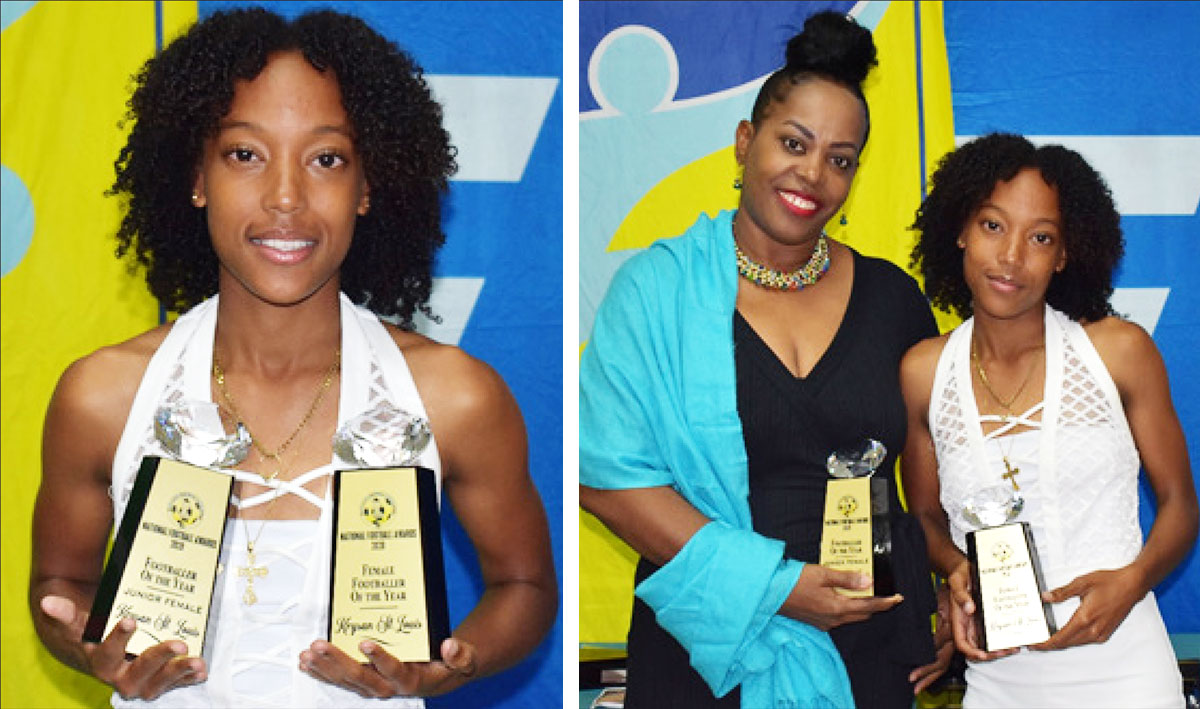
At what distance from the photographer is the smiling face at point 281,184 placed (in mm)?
2068

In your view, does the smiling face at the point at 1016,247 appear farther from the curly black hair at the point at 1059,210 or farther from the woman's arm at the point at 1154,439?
the woman's arm at the point at 1154,439

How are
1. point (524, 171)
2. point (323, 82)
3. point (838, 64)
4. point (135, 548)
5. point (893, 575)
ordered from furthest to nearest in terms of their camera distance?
1. point (524, 171)
2. point (838, 64)
3. point (893, 575)
4. point (323, 82)
5. point (135, 548)

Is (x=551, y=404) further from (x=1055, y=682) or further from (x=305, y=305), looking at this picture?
(x=1055, y=682)

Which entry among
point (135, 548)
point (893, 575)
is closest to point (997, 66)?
point (893, 575)

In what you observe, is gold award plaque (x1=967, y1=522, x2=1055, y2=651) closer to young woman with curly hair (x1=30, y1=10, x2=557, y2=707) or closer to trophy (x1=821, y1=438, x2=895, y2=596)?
trophy (x1=821, y1=438, x2=895, y2=596)

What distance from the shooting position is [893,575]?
2.30 meters

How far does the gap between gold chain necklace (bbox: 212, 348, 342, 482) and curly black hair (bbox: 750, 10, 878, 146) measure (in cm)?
94

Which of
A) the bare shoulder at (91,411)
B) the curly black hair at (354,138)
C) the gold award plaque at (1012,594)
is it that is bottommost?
the gold award plaque at (1012,594)

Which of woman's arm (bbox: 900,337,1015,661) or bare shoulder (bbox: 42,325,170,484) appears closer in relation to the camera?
bare shoulder (bbox: 42,325,170,484)

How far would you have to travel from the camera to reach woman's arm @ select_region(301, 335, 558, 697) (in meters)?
2.18

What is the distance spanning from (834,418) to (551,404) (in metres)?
0.75

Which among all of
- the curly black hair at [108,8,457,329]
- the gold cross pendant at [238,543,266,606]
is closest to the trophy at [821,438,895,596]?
the curly black hair at [108,8,457,329]

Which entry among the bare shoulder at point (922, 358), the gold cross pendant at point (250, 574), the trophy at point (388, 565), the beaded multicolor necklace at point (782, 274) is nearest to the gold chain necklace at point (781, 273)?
the beaded multicolor necklace at point (782, 274)

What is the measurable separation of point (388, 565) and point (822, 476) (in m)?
0.87
